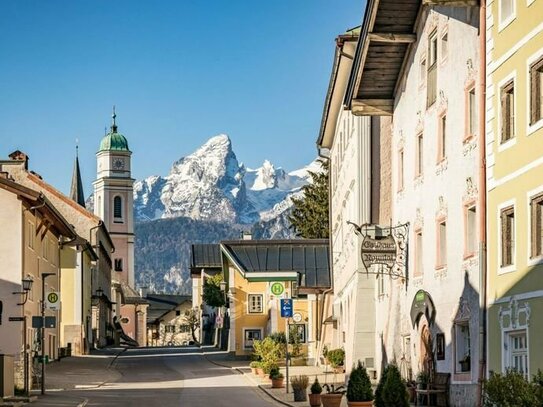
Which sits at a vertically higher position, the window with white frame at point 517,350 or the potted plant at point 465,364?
the window with white frame at point 517,350

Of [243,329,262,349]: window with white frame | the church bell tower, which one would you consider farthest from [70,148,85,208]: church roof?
[243,329,262,349]: window with white frame

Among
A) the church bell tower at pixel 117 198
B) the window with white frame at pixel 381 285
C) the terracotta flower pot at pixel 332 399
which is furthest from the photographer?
the church bell tower at pixel 117 198

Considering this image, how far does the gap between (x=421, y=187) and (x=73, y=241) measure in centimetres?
3785

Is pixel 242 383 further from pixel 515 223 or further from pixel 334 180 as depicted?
pixel 515 223

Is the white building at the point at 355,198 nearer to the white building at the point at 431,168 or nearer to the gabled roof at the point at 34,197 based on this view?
the white building at the point at 431,168

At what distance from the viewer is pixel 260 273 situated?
67312 millimetres

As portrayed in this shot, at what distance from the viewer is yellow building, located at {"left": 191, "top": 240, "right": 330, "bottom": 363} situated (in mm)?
65500

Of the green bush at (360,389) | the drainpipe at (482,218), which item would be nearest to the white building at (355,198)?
the green bush at (360,389)

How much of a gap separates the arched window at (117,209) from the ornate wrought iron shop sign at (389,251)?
131447 millimetres

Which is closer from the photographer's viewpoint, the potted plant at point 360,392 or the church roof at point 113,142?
the potted plant at point 360,392

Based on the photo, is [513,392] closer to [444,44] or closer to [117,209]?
[444,44]

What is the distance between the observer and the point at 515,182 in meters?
24.5

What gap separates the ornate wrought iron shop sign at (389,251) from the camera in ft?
113

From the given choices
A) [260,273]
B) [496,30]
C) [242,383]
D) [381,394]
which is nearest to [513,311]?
[381,394]
